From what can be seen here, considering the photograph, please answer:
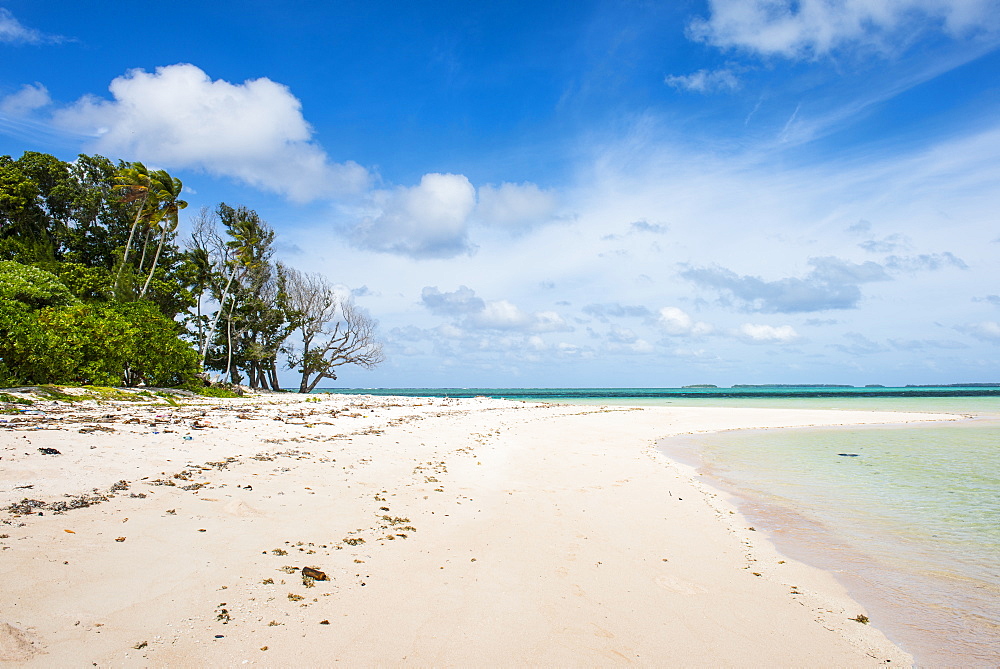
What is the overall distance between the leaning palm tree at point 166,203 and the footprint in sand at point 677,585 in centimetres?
3171

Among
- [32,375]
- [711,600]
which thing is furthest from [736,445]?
[32,375]

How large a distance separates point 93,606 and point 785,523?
738 centimetres

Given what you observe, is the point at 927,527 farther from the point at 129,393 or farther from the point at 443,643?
the point at 129,393

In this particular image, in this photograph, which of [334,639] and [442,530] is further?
[442,530]

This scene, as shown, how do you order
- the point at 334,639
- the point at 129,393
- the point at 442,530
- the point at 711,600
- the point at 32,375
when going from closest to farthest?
the point at 334,639 < the point at 711,600 < the point at 442,530 < the point at 32,375 < the point at 129,393

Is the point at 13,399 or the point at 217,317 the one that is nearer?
the point at 13,399

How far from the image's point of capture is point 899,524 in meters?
6.75

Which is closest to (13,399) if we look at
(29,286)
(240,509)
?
(29,286)

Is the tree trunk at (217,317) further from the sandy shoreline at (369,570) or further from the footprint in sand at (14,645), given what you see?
the footprint in sand at (14,645)

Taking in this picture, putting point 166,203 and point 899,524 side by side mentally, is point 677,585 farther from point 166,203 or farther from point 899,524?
point 166,203

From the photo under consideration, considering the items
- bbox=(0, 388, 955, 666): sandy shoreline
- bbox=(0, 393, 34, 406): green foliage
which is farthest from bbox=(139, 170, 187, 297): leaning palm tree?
bbox=(0, 388, 955, 666): sandy shoreline

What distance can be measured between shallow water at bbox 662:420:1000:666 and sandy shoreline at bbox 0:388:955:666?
1.32 ft

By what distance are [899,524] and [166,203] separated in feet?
120

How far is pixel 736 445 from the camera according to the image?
16438 mm
